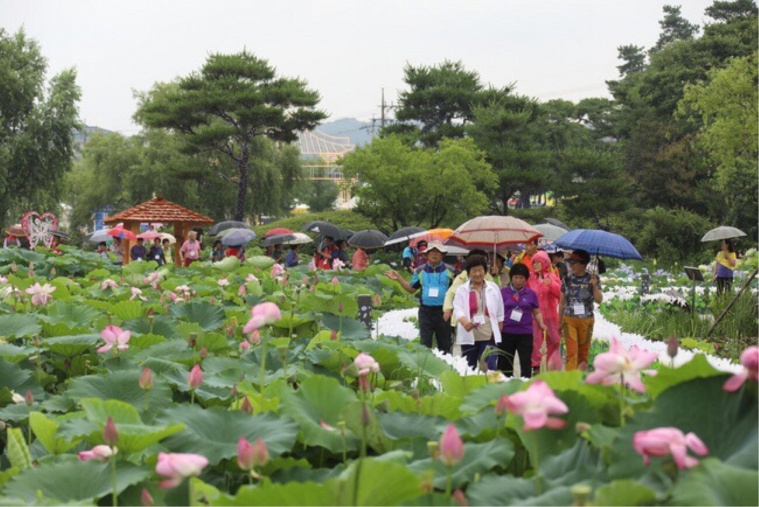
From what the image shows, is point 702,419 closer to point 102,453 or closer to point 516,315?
point 102,453

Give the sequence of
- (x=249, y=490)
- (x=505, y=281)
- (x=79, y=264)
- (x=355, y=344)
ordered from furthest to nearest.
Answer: (x=79, y=264), (x=505, y=281), (x=355, y=344), (x=249, y=490)

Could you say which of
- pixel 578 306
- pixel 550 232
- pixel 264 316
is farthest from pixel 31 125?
pixel 264 316

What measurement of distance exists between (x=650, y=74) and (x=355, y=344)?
121 ft

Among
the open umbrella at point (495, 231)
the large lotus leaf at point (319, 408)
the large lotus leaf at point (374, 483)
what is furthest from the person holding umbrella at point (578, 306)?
the large lotus leaf at point (374, 483)

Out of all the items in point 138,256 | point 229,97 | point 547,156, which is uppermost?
point 229,97

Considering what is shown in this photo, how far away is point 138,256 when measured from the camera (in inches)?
630

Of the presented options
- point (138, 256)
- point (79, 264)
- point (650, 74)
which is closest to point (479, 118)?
point (650, 74)

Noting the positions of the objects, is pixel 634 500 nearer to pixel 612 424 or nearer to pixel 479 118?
pixel 612 424

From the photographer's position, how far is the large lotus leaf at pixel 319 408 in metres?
1.99

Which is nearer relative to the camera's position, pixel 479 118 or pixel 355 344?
pixel 355 344

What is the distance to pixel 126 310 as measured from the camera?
16.7ft

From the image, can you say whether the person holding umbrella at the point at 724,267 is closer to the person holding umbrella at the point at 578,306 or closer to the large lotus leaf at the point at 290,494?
the person holding umbrella at the point at 578,306

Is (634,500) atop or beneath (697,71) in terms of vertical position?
beneath

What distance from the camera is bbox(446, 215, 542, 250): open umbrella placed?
33.2ft
